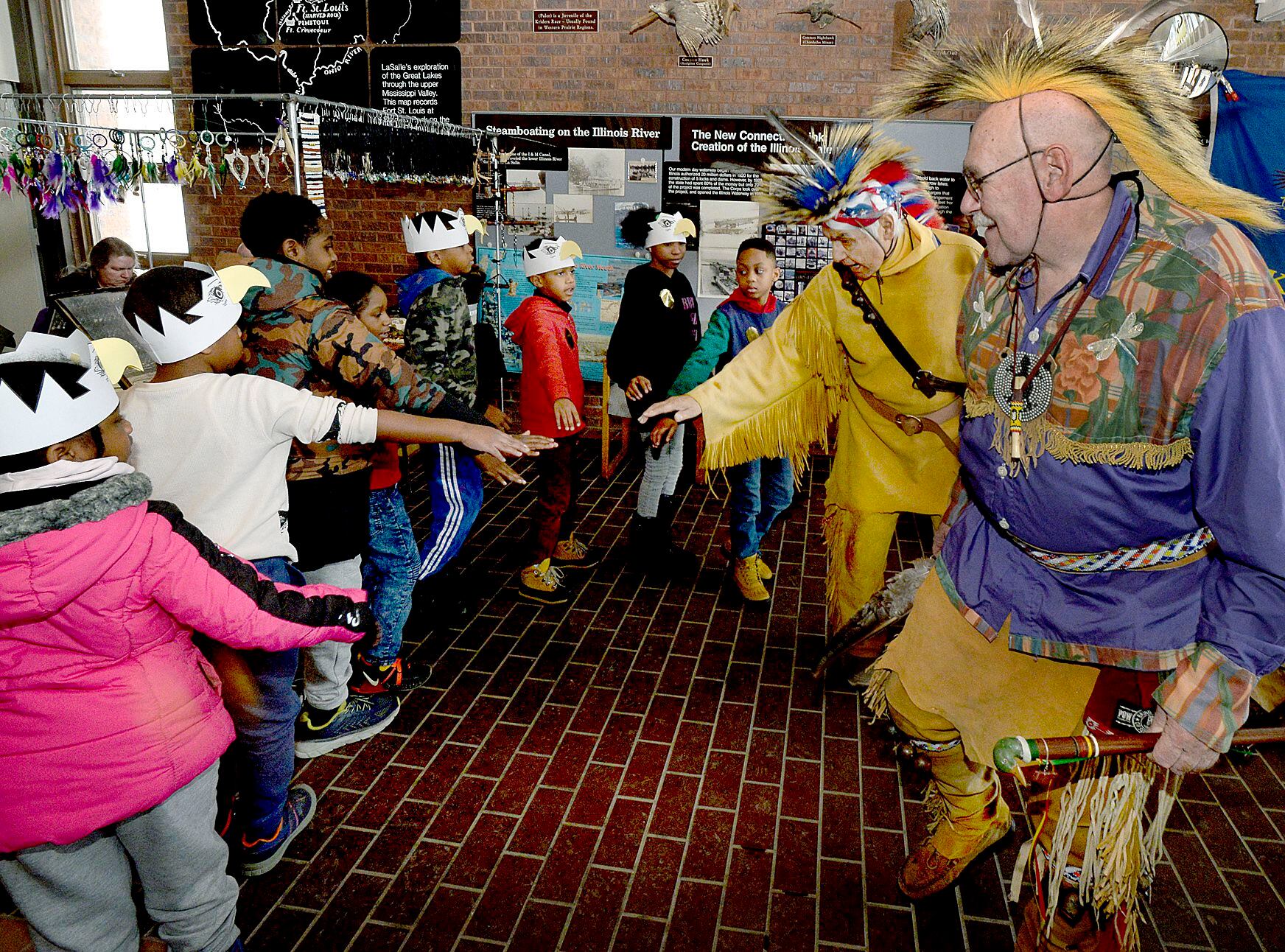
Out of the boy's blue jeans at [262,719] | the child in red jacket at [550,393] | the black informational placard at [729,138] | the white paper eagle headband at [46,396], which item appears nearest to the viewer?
the white paper eagle headband at [46,396]

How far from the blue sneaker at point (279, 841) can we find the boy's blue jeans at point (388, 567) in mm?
770

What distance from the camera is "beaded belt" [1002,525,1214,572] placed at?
1798 mm

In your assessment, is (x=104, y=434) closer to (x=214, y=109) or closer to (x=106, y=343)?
(x=106, y=343)

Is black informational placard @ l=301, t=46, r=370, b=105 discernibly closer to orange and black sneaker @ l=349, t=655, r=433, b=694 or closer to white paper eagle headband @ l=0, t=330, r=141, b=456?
orange and black sneaker @ l=349, t=655, r=433, b=694

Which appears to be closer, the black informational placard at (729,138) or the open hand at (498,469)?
the open hand at (498,469)

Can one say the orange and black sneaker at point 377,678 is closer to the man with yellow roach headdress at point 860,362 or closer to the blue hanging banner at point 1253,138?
the man with yellow roach headdress at point 860,362

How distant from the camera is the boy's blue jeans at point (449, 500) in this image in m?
4.05

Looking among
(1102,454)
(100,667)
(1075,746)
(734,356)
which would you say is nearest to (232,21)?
(734,356)

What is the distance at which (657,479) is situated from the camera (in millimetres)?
5008

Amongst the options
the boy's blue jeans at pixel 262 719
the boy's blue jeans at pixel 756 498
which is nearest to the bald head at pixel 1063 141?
the boy's blue jeans at pixel 262 719

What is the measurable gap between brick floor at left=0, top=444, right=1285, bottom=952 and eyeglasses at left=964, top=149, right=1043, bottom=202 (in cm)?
206

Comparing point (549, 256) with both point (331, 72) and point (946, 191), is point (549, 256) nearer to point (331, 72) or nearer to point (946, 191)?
point (946, 191)

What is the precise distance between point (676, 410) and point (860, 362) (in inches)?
28.6

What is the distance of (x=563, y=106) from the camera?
7145mm
